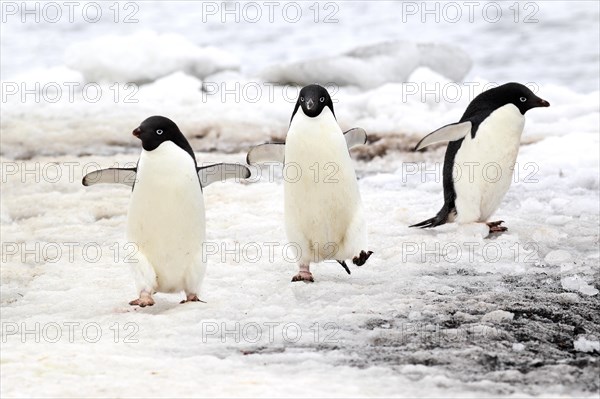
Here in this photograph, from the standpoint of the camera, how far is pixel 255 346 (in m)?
3.59

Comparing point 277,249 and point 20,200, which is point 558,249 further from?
point 20,200

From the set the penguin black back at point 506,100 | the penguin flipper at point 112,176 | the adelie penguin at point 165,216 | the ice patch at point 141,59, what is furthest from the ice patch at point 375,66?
the adelie penguin at point 165,216

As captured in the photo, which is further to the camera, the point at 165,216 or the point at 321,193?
the point at 321,193

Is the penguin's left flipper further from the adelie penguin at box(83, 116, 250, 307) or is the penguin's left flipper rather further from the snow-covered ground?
the snow-covered ground

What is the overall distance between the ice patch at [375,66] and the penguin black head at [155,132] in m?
7.45

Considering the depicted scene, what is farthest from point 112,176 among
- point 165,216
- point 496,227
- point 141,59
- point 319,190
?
point 141,59

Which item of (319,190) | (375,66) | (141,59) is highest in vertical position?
(141,59)

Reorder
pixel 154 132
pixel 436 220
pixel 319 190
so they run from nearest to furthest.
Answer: pixel 154 132 < pixel 319 190 < pixel 436 220

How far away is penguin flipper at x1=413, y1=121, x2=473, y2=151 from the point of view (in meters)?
5.46

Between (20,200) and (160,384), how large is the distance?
3.72 m

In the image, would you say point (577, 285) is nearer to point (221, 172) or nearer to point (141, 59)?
point (221, 172)

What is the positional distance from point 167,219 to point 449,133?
6.54ft

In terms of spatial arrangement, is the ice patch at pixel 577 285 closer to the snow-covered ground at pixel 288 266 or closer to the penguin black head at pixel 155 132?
the snow-covered ground at pixel 288 266

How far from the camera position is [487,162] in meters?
5.60
